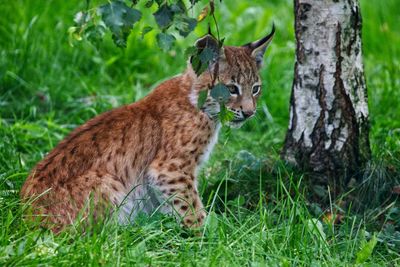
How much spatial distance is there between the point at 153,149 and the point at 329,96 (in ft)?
3.97

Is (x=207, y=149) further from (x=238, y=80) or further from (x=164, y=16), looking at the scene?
(x=164, y=16)

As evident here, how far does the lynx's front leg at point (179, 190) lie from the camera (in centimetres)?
534

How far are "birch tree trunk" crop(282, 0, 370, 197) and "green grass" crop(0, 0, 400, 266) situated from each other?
0.17 metres

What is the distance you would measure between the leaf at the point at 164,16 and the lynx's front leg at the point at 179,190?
1620mm

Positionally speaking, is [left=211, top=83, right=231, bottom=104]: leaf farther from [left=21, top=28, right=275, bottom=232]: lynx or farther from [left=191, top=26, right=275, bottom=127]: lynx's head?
[left=191, top=26, right=275, bottom=127]: lynx's head

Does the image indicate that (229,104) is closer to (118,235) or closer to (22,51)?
(118,235)

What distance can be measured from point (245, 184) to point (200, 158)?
0.44 metres

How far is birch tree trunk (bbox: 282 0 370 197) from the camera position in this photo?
5672 mm

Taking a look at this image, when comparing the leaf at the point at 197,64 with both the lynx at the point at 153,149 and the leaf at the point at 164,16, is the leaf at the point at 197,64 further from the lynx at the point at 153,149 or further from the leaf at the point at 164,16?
the lynx at the point at 153,149

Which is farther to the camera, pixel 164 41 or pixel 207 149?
pixel 207 149

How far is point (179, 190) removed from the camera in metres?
5.43

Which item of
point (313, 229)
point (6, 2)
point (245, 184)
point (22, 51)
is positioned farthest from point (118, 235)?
point (6, 2)

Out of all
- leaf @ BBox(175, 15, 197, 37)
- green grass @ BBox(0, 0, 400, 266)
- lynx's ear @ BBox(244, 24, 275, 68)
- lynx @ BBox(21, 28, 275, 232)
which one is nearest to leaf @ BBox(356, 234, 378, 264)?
green grass @ BBox(0, 0, 400, 266)

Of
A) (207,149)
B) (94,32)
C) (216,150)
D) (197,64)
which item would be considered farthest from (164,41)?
(216,150)
